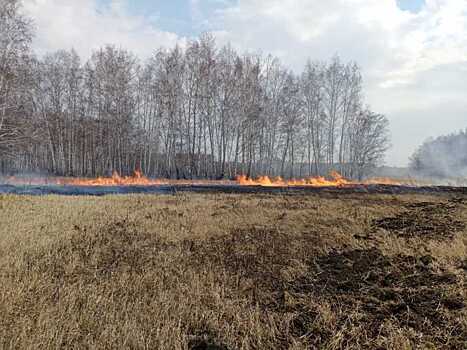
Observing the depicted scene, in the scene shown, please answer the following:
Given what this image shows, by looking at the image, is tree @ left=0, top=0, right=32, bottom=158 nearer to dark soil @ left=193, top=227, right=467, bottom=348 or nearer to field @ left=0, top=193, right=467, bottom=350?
field @ left=0, top=193, right=467, bottom=350

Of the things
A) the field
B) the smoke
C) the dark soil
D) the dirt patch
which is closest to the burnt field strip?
the dirt patch

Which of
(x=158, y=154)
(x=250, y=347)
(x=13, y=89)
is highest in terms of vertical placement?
(x=13, y=89)

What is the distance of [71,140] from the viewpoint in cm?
3177

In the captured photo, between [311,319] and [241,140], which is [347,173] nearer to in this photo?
[241,140]

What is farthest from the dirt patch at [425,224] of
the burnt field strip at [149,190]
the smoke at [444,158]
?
the smoke at [444,158]

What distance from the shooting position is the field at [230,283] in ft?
10.5

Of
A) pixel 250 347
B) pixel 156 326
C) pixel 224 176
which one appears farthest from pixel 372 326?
pixel 224 176

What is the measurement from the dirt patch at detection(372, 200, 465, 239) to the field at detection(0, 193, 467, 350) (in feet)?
0.25

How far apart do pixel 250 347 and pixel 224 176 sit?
28.3 meters

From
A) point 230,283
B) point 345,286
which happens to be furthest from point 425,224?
point 230,283

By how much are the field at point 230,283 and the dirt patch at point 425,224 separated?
0.08 m

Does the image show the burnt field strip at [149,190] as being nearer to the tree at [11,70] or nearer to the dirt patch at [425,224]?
the tree at [11,70]

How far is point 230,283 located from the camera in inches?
188

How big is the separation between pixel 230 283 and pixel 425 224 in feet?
21.6
